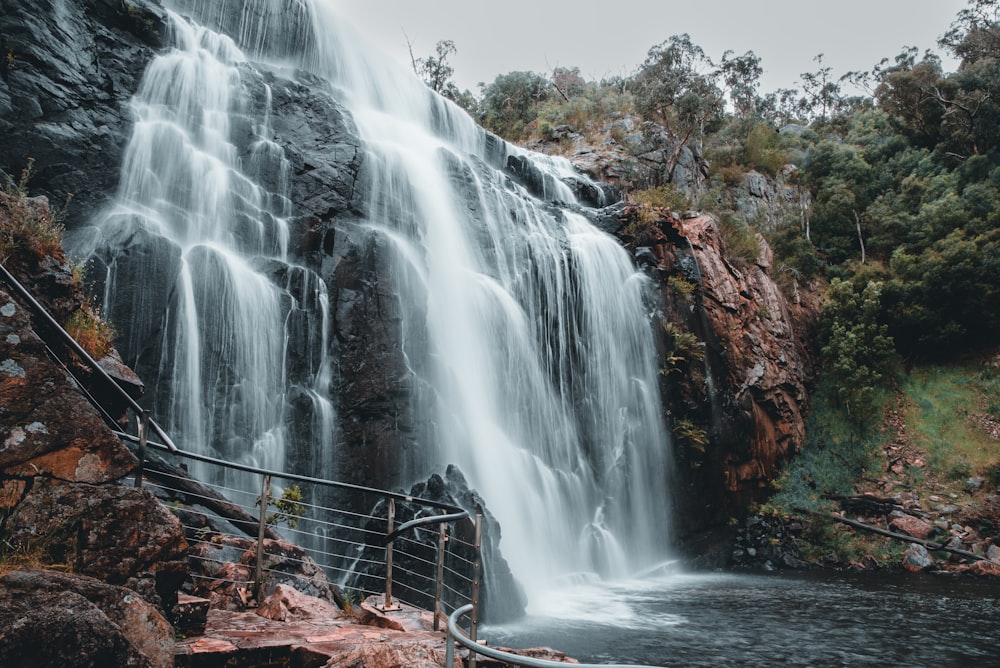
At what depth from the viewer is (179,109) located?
12.7 meters

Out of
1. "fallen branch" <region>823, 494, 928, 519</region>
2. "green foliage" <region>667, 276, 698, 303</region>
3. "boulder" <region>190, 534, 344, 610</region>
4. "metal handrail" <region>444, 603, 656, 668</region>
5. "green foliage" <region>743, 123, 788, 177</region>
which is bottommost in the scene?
"fallen branch" <region>823, 494, 928, 519</region>

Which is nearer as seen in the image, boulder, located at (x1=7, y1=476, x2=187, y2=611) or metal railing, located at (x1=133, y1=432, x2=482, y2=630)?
boulder, located at (x1=7, y1=476, x2=187, y2=611)

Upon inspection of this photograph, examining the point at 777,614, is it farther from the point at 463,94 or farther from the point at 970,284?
the point at 463,94

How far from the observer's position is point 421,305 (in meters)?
11.9

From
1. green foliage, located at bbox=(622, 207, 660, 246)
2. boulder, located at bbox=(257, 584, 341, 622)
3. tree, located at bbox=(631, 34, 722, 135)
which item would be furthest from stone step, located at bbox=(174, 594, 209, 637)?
tree, located at bbox=(631, 34, 722, 135)

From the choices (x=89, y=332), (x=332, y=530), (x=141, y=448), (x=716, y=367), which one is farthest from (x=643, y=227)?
(x=141, y=448)

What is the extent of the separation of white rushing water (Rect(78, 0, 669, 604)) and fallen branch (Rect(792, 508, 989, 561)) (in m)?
5.01

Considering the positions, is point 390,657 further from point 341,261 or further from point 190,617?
point 341,261

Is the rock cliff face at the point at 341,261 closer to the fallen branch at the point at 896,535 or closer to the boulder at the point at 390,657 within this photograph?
the fallen branch at the point at 896,535

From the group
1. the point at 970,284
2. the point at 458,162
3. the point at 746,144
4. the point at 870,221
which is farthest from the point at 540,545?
the point at 746,144

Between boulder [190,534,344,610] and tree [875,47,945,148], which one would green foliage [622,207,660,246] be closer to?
boulder [190,534,344,610]

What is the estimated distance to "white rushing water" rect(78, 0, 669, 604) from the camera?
9.73m

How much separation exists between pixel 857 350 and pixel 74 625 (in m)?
21.7

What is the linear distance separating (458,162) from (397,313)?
6.83 metres
